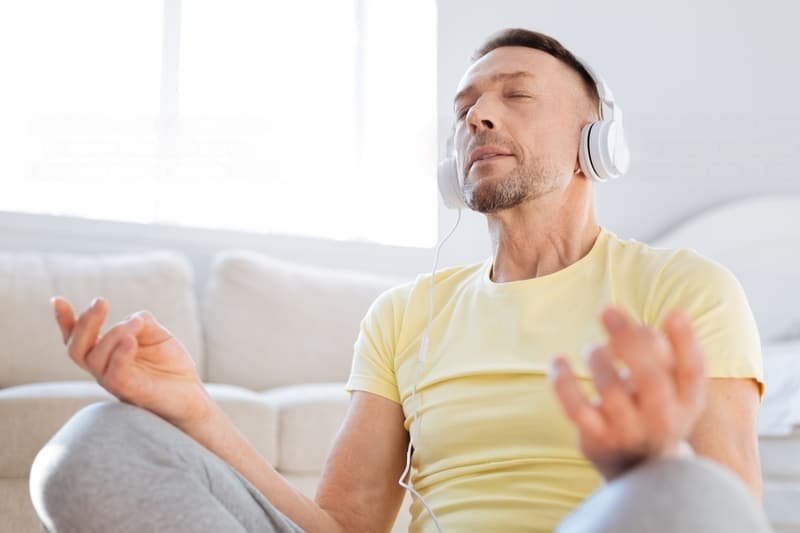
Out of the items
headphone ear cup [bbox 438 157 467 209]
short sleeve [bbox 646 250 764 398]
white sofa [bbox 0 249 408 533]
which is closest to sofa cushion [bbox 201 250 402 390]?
white sofa [bbox 0 249 408 533]

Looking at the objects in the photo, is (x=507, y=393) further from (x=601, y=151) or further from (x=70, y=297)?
(x=70, y=297)

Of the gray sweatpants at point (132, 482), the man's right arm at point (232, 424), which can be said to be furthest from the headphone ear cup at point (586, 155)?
the gray sweatpants at point (132, 482)

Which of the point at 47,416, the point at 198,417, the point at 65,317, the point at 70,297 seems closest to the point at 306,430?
the point at 47,416

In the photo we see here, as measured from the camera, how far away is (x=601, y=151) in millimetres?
1364

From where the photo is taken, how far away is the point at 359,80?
352 centimetres

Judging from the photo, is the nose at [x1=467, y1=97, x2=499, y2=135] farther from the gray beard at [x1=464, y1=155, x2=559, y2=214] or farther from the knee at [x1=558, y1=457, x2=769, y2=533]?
the knee at [x1=558, y1=457, x2=769, y2=533]

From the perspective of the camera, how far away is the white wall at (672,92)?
3.52 meters

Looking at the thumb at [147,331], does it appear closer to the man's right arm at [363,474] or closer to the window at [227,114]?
the man's right arm at [363,474]

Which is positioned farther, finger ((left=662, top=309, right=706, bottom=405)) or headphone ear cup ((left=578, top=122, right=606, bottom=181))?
headphone ear cup ((left=578, top=122, right=606, bottom=181))

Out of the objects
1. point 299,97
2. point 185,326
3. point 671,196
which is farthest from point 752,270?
point 185,326

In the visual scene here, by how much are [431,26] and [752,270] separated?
1.42m

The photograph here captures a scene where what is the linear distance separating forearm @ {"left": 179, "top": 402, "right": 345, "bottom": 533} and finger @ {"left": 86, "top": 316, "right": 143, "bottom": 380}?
126 mm

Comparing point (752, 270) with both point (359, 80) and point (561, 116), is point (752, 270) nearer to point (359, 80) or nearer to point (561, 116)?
point (359, 80)

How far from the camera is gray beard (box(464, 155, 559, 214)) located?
4.47ft
